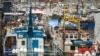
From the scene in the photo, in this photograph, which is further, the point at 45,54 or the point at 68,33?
the point at 68,33

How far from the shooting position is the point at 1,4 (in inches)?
185

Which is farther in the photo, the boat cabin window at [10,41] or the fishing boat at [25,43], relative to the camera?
the boat cabin window at [10,41]

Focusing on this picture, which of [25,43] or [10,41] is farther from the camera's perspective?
[10,41]

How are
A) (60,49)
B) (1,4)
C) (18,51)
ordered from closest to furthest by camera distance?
(18,51) < (60,49) < (1,4)

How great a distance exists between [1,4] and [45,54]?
1.76m

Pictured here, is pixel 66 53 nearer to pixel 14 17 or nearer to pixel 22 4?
pixel 14 17

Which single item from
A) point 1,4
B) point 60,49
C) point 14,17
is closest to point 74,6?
point 14,17

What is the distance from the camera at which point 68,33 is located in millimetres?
3779

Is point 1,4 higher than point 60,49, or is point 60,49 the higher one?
point 1,4

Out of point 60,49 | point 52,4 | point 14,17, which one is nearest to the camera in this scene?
point 60,49

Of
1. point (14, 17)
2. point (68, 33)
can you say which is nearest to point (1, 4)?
point (14, 17)

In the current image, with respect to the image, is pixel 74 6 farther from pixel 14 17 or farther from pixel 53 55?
pixel 53 55

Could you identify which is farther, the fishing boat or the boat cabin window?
the boat cabin window

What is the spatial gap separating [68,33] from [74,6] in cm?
286
